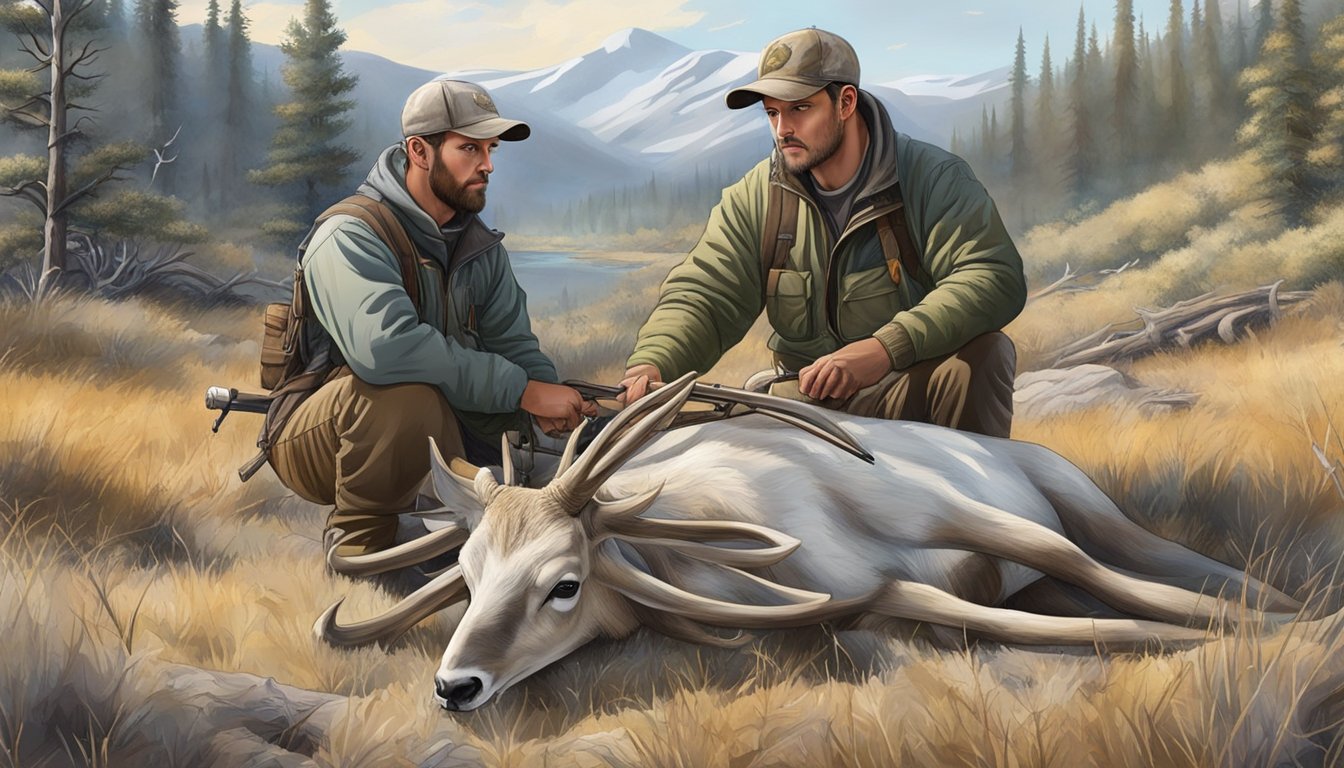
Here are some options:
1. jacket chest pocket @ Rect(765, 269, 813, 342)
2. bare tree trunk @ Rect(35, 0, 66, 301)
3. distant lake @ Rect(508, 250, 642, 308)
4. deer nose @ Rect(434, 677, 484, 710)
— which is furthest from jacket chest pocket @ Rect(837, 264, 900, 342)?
bare tree trunk @ Rect(35, 0, 66, 301)

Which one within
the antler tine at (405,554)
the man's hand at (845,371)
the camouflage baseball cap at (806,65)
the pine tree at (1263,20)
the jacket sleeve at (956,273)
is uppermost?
the pine tree at (1263,20)

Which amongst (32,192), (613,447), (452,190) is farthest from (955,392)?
(32,192)

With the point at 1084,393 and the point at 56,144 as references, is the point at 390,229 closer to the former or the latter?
the point at 1084,393

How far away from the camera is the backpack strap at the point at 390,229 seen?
4.43 meters

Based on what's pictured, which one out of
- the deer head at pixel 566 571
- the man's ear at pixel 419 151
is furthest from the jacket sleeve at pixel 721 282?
the deer head at pixel 566 571

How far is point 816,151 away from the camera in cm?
483

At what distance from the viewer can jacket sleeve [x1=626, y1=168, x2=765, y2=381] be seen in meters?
5.03

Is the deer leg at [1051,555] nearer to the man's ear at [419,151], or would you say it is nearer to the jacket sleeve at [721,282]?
the jacket sleeve at [721,282]

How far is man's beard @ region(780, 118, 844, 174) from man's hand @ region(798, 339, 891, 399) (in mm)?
929

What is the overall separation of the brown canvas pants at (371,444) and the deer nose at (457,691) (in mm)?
1460

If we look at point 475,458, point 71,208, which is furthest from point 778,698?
point 71,208

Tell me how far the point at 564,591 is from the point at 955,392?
2067mm

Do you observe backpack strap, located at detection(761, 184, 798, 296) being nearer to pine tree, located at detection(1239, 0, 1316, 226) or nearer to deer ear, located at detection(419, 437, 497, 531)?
deer ear, located at detection(419, 437, 497, 531)

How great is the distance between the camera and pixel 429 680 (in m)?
3.32
